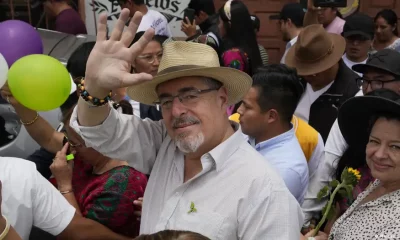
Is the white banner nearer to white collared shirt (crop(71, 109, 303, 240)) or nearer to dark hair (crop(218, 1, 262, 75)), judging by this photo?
dark hair (crop(218, 1, 262, 75))

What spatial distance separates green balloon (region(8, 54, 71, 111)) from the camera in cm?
275

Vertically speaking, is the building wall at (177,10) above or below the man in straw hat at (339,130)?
below

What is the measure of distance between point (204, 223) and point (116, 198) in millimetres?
666

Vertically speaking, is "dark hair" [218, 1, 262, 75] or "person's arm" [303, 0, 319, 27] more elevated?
"person's arm" [303, 0, 319, 27]

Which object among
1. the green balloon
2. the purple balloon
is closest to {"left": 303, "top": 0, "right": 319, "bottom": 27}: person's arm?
the purple balloon

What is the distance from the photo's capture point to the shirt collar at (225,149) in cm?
205

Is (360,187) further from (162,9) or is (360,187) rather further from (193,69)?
(162,9)

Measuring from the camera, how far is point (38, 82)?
2.74m

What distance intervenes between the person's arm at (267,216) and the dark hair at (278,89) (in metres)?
1.11

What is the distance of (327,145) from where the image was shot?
324cm

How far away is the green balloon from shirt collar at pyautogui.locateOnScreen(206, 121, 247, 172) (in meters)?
1.02

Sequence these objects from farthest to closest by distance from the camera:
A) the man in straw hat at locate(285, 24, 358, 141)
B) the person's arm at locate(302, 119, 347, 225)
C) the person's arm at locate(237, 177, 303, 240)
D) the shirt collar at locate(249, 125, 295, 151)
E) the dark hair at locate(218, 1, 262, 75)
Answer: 1. the dark hair at locate(218, 1, 262, 75)
2. the man in straw hat at locate(285, 24, 358, 141)
3. the person's arm at locate(302, 119, 347, 225)
4. the shirt collar at locate(249, 125, 295, 151)
5. the person's arm at locate(237, 177, 303, 240)

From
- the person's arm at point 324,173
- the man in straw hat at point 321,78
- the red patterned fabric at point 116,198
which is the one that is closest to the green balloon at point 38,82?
the red patterned fabric at point 116,198

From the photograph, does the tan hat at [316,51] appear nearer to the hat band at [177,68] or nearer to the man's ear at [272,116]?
the man's ear at [272,116]
